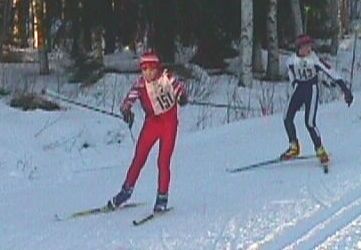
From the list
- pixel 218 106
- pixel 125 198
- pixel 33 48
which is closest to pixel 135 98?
pixel 125 198

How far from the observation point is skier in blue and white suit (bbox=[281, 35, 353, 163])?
12.0m

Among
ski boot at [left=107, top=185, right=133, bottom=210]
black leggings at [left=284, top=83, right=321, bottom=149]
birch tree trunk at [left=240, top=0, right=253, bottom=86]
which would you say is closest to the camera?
ski boot at [left=107, top=185, right=133, bottom=210]

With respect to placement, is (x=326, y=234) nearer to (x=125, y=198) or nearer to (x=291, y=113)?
(x=125, y=198)

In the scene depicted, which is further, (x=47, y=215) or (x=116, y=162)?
(x=116, y=162)

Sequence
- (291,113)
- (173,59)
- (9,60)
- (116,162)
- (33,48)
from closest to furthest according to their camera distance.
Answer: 1. (291,113)
2. (116,162)
3. (173,59)
4. (9,60)
5. (33,48)

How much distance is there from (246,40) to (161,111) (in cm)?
1444

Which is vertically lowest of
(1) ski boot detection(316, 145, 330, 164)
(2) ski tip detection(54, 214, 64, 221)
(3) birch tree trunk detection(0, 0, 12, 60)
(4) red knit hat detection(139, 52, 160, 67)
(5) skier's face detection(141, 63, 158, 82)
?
(2) ski tip detection(54, 214, 64, 221)

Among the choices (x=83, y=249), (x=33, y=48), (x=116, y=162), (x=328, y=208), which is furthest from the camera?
(x=33, y=48)

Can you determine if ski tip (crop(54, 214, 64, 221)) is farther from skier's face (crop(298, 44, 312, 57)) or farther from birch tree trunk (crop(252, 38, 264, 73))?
birch tree trunk (crop(252, 38, 264, 73))

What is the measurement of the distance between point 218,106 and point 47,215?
37.1 ft

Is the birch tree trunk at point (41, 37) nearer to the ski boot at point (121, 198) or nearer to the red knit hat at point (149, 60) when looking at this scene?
the ski boot at point (121, 198)

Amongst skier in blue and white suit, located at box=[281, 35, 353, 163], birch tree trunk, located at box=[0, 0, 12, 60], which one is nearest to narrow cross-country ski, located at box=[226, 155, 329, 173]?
skier in blue and white suit, located at box=[281, 35, 353, 163]

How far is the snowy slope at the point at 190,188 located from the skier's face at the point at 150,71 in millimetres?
1407

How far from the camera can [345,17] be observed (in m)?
Answer: 50.0
